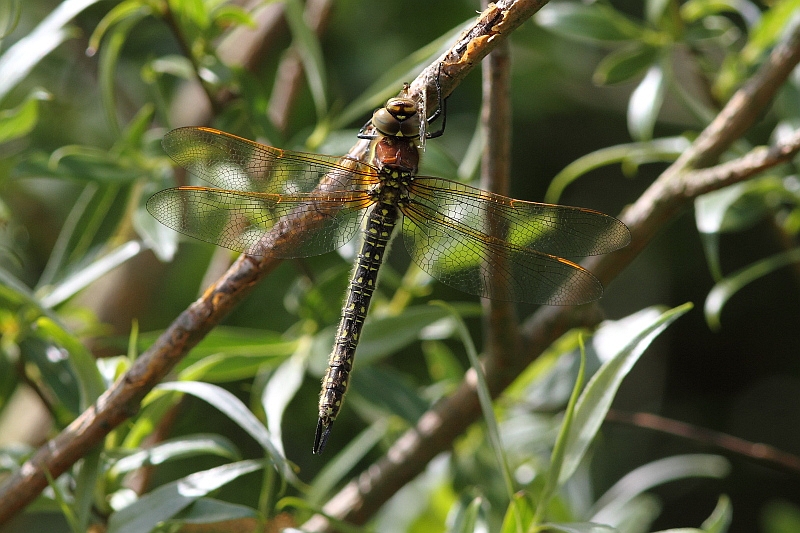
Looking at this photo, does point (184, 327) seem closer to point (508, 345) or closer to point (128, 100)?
point (508, 345)

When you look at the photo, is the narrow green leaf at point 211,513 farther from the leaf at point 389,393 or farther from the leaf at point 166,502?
the leaf at point 389,393

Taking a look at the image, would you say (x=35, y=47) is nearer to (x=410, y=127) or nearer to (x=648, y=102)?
(x=410, y=127)

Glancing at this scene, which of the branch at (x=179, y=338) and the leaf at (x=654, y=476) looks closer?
the branch at (x=179, y=338)

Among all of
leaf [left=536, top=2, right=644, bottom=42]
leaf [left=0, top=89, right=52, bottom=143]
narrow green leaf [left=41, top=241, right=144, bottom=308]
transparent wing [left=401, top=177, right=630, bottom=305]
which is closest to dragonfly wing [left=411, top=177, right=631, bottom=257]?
transparent wing [left=401, top=177, right=630, bottom=305]

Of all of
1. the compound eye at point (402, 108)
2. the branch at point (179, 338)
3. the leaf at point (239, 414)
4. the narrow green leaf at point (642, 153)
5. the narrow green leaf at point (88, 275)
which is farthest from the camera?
the narrow green leaf at point (642, 153)

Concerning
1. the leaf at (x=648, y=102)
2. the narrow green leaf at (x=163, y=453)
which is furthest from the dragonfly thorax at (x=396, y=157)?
the narrow green leaf at (x=163, y=453)

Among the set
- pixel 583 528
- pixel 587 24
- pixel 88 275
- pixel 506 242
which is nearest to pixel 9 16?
pixel 88 275
